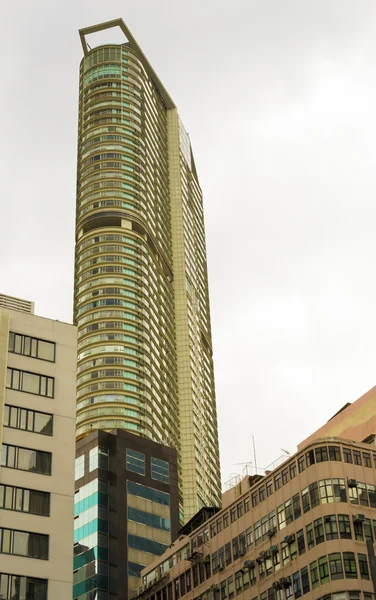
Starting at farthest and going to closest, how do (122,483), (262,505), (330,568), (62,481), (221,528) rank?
(122,483)
(221,528)
(262,505)
(330,568)
(62,481)

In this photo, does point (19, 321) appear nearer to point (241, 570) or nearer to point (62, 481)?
point (62, 481)

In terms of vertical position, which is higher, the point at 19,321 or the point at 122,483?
the point at 122,483

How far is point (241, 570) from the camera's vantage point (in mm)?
98312

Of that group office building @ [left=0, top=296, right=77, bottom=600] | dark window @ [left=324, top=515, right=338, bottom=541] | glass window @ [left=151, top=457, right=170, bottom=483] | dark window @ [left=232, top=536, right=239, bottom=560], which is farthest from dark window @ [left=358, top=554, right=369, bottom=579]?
glass window @ [left=151, top=457, right=170, bottom=483]

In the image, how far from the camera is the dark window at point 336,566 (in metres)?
85.1

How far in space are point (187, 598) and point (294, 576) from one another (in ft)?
70.9

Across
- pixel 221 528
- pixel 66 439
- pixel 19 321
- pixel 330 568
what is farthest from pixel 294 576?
pixel 19 321

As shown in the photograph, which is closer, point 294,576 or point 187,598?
point 294,576

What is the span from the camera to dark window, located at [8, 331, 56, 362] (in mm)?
73500

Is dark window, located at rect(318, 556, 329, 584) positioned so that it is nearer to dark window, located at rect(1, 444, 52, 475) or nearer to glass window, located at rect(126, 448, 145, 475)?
dark window, located at rect(1, 444, 52, 475)

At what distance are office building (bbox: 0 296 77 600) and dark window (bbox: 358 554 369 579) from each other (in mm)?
29053

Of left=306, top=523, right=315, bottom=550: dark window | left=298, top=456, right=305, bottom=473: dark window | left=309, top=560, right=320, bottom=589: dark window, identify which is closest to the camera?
left=309, top=560, right=320, bottom=589: dark window

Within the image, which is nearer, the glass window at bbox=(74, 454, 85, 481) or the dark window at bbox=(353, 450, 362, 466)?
the dark window at bbox=(353, 450, 362, 466)

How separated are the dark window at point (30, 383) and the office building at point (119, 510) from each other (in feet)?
217
